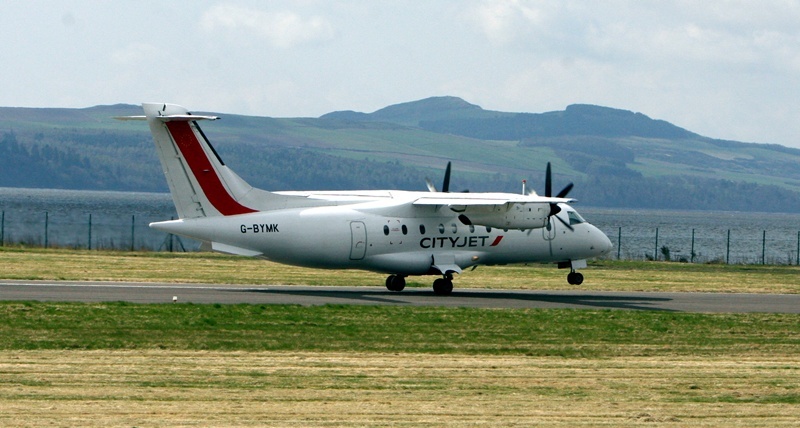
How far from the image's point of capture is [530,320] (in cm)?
2803

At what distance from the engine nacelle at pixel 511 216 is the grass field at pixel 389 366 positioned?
219 inches

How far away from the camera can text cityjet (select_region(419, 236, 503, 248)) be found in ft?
119

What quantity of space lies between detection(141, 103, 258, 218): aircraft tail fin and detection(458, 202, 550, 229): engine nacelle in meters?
7.84

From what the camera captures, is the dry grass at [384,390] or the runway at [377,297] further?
the runway at [377,297]

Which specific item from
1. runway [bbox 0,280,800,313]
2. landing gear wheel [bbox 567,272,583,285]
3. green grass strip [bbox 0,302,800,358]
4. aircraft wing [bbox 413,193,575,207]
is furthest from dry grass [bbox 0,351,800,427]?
landing gear wheel [bbox 567,272,583,285]

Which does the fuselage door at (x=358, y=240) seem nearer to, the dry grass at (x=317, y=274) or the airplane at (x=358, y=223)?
the airplane at (x=358, y=223)

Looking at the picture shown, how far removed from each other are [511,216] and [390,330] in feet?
35.6

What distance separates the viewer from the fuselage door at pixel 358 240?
34438 millimetres

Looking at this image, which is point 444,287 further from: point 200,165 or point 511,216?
Answer: point 200,165

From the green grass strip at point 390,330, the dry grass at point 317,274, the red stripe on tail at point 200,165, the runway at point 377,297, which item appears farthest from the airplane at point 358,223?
the green grass strip at point 390,330

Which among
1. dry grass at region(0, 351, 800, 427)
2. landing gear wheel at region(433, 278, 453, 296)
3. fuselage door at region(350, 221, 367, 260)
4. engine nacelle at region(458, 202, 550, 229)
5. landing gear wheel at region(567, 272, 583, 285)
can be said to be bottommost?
dry grass at region(0, 351, 800, 427)

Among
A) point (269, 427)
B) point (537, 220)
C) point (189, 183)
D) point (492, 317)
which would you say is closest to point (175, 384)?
point (269, 427)

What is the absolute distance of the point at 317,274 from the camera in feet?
145

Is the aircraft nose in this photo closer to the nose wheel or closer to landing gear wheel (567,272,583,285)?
landing gear wheel (567,272,583,285)
